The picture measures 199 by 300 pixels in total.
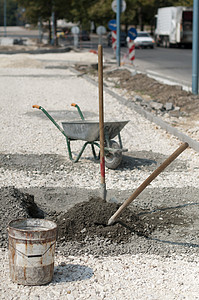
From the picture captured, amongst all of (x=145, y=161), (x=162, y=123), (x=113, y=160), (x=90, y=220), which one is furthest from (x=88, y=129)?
(x=162, y=123)

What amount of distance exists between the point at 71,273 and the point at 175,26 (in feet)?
167

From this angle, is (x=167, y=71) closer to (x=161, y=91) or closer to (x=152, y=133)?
(x=161, y=91)

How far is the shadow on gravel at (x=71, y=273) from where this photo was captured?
444cm

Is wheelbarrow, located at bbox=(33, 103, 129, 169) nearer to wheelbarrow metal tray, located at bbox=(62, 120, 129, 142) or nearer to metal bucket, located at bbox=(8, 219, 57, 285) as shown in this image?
wheelbarrow metal tray, located at bbox=(62, 120, 129, 142)

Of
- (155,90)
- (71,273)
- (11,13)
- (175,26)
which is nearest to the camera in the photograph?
(71,273)

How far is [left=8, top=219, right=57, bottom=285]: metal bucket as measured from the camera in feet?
13.8

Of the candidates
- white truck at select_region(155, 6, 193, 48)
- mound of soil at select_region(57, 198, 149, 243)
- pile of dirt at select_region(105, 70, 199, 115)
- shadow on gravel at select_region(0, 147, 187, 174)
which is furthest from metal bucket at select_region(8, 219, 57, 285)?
white truck at select_region(155, 6, 193, 48)

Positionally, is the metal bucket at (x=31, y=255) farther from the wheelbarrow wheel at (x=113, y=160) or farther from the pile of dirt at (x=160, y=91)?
the pile of dirt at (x=160, y=91)

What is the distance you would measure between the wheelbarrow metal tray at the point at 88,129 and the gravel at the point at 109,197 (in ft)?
1.55

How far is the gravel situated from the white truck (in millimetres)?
40561

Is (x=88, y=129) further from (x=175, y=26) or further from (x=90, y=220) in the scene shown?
(x=175, y=26)

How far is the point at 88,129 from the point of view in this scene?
757 cm

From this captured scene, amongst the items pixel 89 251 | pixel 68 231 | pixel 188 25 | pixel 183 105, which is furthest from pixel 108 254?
pixel 188 25

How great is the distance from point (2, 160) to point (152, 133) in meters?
3.66
